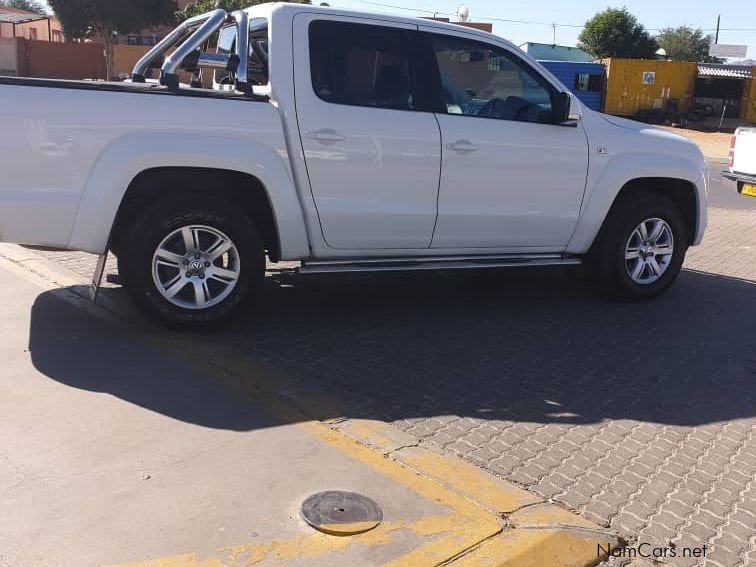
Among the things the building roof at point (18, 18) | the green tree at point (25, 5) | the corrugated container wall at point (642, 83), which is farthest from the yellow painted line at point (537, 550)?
the green tree at point (25, 5)

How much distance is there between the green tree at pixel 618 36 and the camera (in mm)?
50812

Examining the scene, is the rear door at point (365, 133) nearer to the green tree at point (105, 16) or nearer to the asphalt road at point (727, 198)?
the asphalt road at point (727, 198)

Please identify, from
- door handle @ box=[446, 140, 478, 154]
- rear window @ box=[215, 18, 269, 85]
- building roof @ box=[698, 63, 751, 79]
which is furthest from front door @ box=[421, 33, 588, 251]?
building roof @ box=[698, 63, 751, 79]

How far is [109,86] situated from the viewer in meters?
4.71

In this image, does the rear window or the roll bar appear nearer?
the roll bar

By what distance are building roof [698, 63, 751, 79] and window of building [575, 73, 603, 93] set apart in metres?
5.22

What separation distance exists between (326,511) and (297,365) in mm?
1672

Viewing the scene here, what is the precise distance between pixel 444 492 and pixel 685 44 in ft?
277

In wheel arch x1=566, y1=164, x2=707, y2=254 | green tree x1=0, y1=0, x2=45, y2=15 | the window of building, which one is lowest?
wheel arch x1=566, y1=164, x2=707, y2=254

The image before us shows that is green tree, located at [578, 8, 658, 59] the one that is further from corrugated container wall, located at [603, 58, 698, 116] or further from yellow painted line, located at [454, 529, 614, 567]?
yellow painted line, located at [454, 529, 614, 567]

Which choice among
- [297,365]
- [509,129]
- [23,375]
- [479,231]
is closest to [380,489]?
[297,365]

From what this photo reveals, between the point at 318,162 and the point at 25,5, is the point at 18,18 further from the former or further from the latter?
the point at 318,162

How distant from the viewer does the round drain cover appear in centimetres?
313

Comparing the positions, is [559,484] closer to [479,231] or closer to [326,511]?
[326,511]
